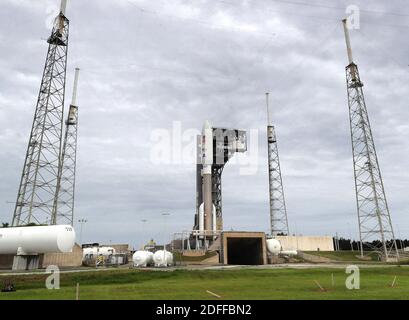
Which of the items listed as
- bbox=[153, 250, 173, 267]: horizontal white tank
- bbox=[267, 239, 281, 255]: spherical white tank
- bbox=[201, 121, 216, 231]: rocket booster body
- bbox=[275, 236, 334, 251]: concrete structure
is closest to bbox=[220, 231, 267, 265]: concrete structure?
bbox=[267, 239, 281, 255]: spherical white tank

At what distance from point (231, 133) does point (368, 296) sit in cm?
9861

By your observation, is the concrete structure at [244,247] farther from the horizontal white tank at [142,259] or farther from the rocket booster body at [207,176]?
the horizontal white tank at [142,259]

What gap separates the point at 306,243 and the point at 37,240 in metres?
87.7

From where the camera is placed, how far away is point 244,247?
113 metres

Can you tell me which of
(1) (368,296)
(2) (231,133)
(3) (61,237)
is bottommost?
(1) (368,296)

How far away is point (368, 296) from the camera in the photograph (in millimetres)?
28953

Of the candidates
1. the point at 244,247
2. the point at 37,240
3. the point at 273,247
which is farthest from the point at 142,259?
the point at 244,247

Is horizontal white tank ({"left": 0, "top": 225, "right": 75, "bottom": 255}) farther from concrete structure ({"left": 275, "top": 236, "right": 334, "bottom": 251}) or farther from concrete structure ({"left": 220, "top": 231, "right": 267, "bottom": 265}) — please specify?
concrete structure ({"left": 275, "top": 236, "right": 334, "bottom": 251})

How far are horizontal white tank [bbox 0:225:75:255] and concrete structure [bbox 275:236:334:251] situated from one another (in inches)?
2879

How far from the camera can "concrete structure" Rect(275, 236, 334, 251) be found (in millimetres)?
123812

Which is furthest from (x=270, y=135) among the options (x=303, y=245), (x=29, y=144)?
(x=29, y=144)

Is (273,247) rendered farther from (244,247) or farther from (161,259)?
(161,259)

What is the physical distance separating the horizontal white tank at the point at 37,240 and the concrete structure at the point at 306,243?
73123mm
